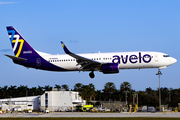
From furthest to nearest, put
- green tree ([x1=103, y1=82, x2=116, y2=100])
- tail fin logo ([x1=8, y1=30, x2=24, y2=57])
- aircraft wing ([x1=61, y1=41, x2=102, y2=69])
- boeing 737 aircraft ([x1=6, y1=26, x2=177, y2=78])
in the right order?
green tree ([x1=103, y1=82, x2=116, y2=100])
tail fin logo ([x1=8, y1=30, x2=24, y2=57])
boeing 737 aircraft ([x1=6, y1=26, x2=177, y2=78])
aircraft wing ([x1=61, y1=41, x2=102, y2=69])

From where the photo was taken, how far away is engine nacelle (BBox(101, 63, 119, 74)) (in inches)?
1752

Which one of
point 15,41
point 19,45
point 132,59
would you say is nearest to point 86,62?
point 132,59

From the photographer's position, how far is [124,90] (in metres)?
137

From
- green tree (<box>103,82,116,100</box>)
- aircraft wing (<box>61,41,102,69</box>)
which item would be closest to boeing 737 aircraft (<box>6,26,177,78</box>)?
aircraft wing (<box>61,41,102,69</box>)

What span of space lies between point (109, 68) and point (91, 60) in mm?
3328

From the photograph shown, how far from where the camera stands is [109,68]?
44.8 m

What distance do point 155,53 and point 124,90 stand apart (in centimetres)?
9328

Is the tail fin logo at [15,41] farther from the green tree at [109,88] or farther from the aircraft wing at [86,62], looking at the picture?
the green tree at [109,88]

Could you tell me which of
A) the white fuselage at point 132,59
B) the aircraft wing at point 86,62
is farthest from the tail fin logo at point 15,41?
the aircraft wing at point 86,62

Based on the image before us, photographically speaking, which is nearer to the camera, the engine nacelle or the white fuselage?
the engine nacelle

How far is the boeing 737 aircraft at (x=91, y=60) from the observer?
4478 cm

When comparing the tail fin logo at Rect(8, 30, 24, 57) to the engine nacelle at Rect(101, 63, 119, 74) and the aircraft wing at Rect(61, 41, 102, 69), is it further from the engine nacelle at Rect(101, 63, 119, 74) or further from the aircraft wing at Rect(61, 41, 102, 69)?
the engine nacelle at Rect(101, 63, 119, 74)

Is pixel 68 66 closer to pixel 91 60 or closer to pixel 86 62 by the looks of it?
pixel 86 62

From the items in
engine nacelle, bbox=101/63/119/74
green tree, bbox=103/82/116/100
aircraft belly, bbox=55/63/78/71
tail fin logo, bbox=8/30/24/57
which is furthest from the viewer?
green tree, bbox=103/82/116/100
